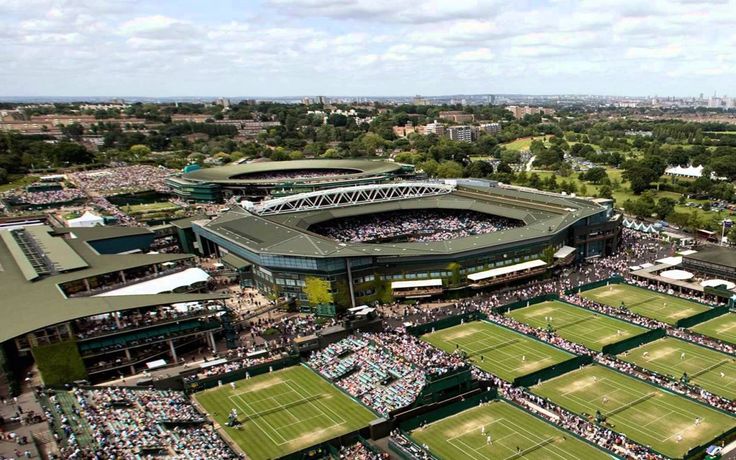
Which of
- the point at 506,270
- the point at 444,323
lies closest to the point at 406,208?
the point at 506,270

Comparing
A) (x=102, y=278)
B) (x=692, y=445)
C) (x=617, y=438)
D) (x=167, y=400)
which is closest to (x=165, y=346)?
(x=167, y=400)

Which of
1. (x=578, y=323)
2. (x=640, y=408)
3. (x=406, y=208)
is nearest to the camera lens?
(x=640, y=408)

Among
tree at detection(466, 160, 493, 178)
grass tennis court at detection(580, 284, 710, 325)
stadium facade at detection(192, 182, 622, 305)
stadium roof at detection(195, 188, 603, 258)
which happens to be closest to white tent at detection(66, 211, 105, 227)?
stadium facade at detection(192, 182, 622, 305)

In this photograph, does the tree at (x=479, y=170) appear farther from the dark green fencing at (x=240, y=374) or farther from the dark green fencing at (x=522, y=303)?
the dark green fencing at (x=240, y=374)

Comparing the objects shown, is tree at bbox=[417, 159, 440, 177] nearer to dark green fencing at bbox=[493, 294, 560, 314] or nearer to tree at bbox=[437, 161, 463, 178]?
tree at bbox=[437, 161, 463, 178]

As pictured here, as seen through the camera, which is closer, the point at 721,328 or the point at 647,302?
the point at 721,328

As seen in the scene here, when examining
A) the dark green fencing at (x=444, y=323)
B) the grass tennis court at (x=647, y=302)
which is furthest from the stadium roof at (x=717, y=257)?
the dark green fencing at (x=444, y=323)

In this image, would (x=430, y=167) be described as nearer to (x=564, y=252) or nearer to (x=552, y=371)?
(x=564, y=252)
